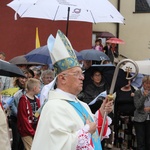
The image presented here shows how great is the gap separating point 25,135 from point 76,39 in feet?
24.7

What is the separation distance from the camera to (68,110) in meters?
3.56

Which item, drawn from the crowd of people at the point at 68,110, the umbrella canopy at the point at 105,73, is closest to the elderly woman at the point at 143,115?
the crowd of people at the point at 68,110

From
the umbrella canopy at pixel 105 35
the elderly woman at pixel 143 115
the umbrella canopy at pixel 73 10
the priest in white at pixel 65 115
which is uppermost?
the umbrella canopy at pixel 73 10

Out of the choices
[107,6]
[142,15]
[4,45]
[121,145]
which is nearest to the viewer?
[107,6]

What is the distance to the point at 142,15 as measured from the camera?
18375 millimetres

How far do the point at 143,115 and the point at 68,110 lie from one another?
13.8ft

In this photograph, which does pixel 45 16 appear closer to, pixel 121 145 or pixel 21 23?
pixel 121 145

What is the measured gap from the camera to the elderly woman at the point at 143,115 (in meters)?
7.44

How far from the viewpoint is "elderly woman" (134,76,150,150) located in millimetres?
7438

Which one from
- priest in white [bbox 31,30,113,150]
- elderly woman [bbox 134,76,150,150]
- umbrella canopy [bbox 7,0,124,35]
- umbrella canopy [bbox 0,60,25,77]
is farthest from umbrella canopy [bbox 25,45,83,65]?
priest in white [bbox 31,30,113,150]

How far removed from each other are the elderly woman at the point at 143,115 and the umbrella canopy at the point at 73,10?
4.39ft

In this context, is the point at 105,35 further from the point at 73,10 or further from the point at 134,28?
the point at 73,10

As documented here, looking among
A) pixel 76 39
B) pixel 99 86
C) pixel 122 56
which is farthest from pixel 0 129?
pixel 122 56

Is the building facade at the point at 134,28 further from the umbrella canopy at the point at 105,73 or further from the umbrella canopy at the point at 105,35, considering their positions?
the umbrella canopy at the point at 105,73
